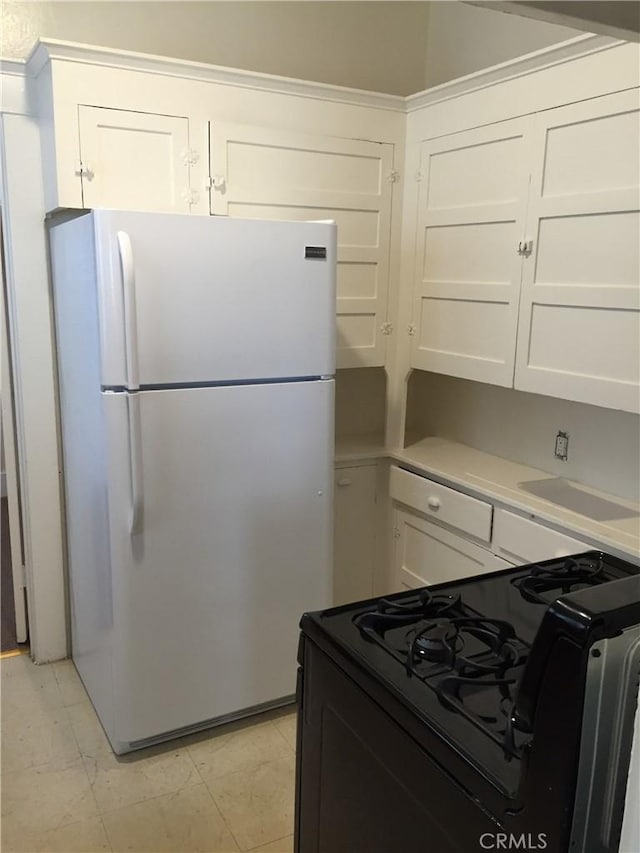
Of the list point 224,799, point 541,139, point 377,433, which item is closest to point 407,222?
point 541,139

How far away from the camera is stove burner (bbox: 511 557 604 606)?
4.89ft

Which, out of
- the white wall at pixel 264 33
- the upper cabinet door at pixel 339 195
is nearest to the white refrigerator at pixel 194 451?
the upper cabinet door at pixel 339 195

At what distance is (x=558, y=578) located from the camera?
5.11ft

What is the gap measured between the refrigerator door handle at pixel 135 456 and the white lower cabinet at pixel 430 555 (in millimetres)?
1169

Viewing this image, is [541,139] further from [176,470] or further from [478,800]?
[478,800]

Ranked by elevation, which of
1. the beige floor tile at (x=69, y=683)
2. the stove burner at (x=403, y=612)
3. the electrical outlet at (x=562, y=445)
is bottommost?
the beige floor tile at (x=69, y=683)

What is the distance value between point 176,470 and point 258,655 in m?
0.75

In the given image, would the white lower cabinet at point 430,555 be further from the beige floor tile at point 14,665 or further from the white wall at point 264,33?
the white wall at point 264,33

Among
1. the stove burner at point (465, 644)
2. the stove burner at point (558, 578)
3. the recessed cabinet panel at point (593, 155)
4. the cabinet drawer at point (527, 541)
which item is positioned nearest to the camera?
the stove burner at point (465, 644)

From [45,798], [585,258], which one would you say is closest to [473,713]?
[585,258]

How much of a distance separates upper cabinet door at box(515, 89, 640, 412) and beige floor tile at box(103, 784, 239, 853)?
1.63 metres

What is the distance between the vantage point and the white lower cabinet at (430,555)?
8.31ft

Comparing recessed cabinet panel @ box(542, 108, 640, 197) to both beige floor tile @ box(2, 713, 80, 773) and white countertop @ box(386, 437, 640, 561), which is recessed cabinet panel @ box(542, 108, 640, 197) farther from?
beige floor tile @ box(2, 713, 80, 773)

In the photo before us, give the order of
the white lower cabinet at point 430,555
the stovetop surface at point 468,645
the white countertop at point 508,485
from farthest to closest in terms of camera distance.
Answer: the white lower cabinet at point 430,555
the white countertop at point 508,485
the stovetop surface at point 468,645
